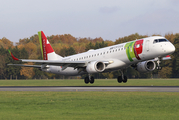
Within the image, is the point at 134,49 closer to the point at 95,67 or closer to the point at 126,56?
the point at 126,56

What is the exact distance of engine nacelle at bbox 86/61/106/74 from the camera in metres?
40.9

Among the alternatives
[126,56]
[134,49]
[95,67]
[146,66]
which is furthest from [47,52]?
[134,49]

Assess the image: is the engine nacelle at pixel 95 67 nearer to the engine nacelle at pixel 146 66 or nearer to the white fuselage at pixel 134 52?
the white fuselage at pixel 134 52

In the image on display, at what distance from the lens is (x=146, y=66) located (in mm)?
43594

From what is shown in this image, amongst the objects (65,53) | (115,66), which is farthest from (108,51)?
(65,53)

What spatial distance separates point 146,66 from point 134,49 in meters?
5.49

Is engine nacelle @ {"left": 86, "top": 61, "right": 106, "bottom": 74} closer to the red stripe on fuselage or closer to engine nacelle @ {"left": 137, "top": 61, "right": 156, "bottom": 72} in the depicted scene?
the red stripe on fuselage

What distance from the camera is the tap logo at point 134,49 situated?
38.9 m

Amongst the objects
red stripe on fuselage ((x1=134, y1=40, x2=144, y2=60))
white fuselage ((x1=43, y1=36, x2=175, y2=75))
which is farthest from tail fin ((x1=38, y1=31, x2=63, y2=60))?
red stripe on fuselage ((x1=134, y1=40, x2=144, y2=60))

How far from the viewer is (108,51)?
4322 centimetres
